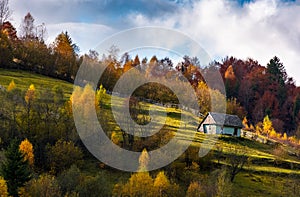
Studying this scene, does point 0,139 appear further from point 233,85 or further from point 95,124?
point 233,85

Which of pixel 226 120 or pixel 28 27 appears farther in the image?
pixel 28 27

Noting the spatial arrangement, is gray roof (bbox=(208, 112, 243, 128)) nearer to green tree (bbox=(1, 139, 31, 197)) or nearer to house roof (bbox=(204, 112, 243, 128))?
house roof (bbox=(204, 112, 243, 128))

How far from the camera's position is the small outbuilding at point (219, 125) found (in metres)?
57.2

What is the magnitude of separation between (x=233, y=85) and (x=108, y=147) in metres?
65.5

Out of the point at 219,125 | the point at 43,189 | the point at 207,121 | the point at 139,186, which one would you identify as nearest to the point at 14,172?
the point at 43,189

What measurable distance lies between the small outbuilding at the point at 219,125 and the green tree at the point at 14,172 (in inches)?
1280

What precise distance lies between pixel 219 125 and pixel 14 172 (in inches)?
1366

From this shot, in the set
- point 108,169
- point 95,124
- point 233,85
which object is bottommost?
point 108,169

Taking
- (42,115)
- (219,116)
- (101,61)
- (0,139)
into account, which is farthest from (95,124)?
(101,61)

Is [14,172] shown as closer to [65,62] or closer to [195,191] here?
[195,191]

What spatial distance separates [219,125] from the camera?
57219mm

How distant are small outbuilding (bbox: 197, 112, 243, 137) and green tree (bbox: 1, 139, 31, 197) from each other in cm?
3252

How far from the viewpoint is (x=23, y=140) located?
128ft

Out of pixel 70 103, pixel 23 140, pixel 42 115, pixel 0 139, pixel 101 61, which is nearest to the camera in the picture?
pixel 0 139
